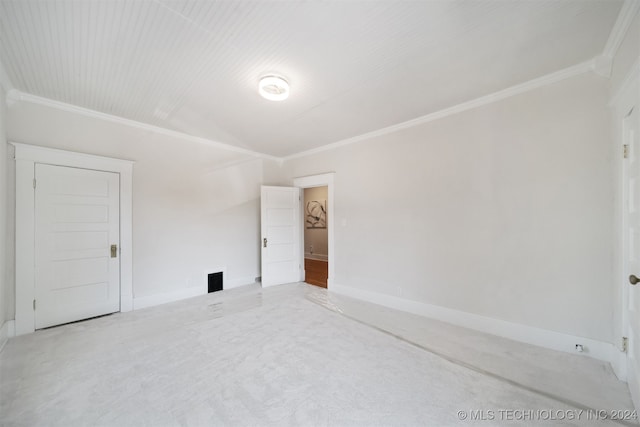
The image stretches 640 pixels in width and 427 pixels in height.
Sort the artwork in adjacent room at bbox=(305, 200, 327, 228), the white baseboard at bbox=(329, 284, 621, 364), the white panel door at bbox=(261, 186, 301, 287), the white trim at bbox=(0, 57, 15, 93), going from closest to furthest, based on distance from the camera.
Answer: the white baseboard at bbox=(329, 284, 621, 364) → the white trim at bbox=(0, 57, 15, 93) → the white panel door at bbox=(261, 186, 301, 287) → the artwork in adjacent room at bbox=(305, 200, 327, 228)

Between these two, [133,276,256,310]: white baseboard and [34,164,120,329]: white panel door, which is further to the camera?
[133,276,256,310]: white baseboard

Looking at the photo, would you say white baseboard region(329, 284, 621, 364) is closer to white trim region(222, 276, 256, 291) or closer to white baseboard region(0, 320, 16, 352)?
white trim region(222, 276, 256, 291)

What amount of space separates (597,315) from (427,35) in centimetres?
289

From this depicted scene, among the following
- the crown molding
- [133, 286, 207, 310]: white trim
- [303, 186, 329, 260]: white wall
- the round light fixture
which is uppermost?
the crown molding

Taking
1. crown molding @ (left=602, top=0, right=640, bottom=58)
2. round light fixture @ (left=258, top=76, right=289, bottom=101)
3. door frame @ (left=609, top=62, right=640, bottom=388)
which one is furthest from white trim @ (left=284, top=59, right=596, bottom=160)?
round light fixture @ (left=258, top=76, right=289, bottom=101)

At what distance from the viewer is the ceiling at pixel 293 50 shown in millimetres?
1645

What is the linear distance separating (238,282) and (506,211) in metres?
4.40

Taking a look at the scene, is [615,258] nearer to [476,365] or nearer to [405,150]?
[476,365]

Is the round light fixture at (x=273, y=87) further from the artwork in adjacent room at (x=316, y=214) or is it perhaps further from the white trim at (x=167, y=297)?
the artwork in adjacent room at (x=316, y=214)

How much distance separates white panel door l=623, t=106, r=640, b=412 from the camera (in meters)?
1.60

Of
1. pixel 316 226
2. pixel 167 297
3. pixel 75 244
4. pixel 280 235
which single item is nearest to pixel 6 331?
pixel 75 244

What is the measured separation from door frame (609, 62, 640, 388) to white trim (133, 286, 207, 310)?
16.2 feet

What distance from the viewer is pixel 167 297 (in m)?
3.79

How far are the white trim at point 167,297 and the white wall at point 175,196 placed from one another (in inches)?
1.9
